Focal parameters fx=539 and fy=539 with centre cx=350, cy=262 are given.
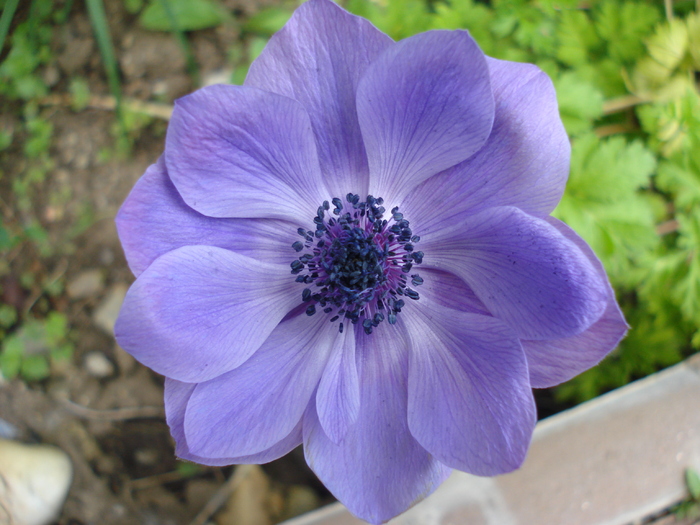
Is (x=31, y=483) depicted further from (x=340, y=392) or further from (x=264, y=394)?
(x=340, y=392)

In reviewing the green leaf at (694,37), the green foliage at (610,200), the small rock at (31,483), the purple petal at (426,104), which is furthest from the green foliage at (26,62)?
the green leaf at (694,37)

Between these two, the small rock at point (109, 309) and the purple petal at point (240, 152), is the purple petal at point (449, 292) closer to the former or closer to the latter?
the purple petal at point (240, 152)

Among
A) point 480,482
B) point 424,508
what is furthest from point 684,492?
point 424,508

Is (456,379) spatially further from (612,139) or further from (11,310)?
(11,310)

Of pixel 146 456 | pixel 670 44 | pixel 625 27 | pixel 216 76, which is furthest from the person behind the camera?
pixel 216 76

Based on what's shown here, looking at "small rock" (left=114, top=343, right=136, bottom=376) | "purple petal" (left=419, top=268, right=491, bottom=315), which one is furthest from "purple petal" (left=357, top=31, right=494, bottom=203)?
"small rock" (left=114, top=343, right=136, bottom=376)

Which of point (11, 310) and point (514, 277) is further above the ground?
point (514, 277)

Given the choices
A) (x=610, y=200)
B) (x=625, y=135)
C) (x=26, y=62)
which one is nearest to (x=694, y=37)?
(x=625, y=135)

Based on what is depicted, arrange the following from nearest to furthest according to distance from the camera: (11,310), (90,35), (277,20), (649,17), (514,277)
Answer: (514,277), (649,17), (277,20), (11,310), (90,35)
